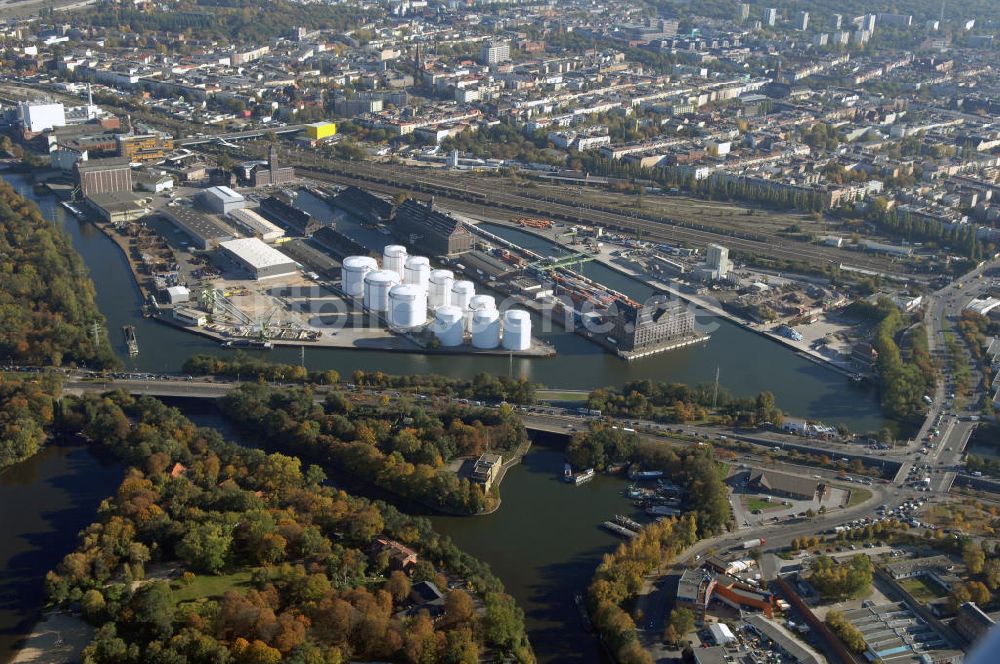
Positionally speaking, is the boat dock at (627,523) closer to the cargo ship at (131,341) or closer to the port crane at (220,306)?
the port crane at (220,306)

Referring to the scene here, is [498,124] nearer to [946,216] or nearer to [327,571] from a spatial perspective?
[946,216]

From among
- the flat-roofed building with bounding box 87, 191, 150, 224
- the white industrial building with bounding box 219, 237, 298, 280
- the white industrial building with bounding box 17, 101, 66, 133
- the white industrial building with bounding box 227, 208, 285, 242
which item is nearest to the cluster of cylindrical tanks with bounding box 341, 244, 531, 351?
the white industrial building with bounding box 219, 237, 298, 280

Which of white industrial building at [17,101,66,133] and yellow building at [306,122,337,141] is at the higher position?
white industrial building at [17,101,66,133]

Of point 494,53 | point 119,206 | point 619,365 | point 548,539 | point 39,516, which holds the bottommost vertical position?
point 548,539

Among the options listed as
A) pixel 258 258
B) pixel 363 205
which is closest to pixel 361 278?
pixel 258 258

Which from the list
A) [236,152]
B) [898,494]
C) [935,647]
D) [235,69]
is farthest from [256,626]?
[235,69]

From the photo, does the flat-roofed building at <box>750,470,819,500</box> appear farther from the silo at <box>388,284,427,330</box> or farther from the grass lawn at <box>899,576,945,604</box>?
the silo at <box>388,284,427,330</box>

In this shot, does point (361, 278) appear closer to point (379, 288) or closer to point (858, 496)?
point (379, 288)
